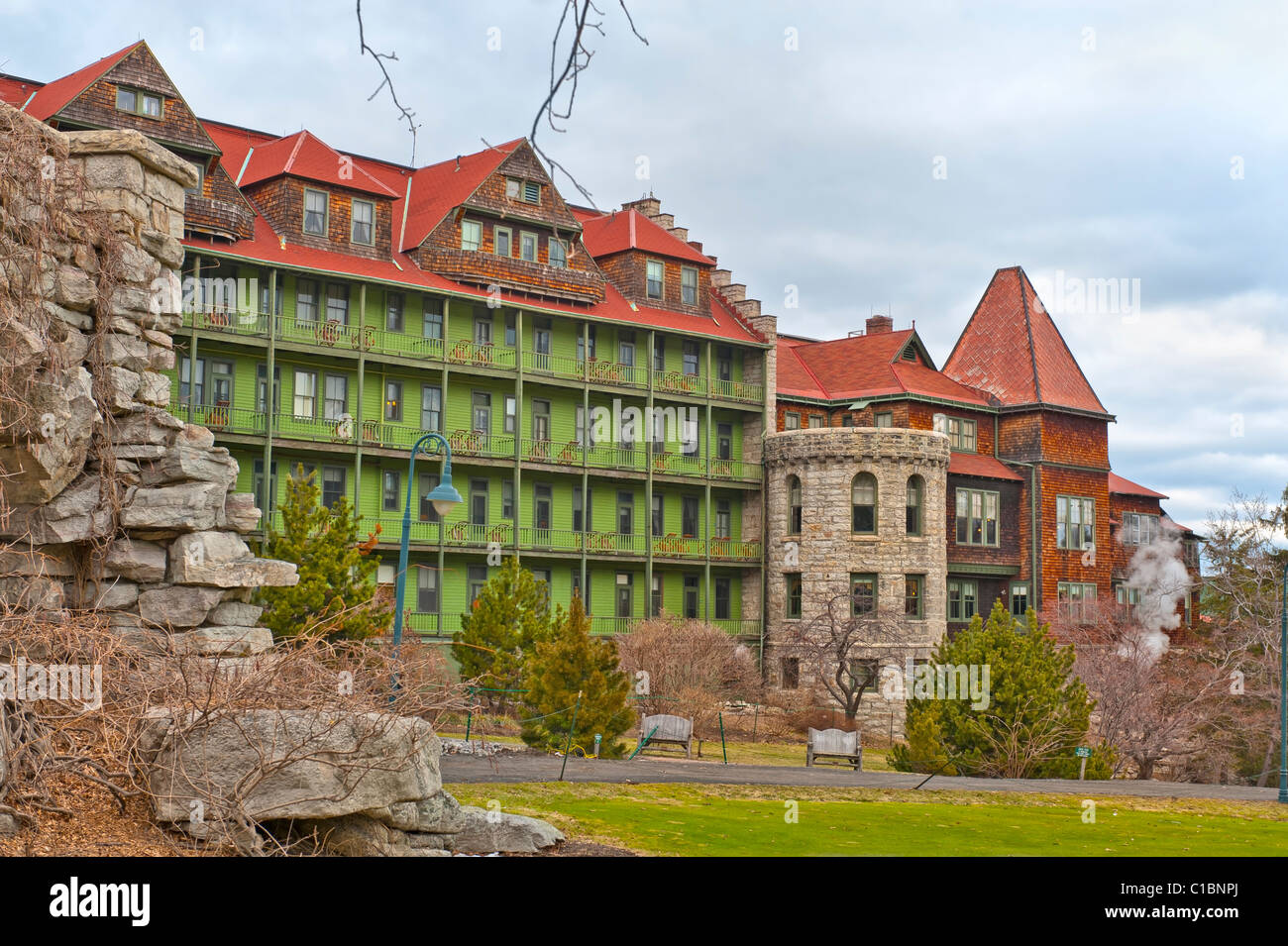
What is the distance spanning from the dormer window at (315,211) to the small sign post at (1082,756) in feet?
84.4

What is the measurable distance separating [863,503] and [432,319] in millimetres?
16046

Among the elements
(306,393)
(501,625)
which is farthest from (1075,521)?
(306,393)

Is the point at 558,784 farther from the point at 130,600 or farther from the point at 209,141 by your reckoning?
the point at 209,141

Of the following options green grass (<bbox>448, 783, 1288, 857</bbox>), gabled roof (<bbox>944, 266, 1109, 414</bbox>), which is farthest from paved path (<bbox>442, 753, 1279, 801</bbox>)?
gabled roof (<bbox>944, 266, 1109, 414</bbox>)

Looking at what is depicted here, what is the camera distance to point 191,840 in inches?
392

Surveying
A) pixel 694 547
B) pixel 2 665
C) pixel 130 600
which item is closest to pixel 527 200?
pixel 694 547

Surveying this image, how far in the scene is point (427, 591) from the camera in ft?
136

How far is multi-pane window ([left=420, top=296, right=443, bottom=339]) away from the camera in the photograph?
42156 mm

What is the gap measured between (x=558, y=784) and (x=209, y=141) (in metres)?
25.2

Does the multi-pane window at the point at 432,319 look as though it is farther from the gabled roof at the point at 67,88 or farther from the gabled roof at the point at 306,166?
the gabled roof at the point at 67,88

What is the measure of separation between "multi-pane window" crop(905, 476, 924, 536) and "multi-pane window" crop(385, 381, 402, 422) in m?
17.8

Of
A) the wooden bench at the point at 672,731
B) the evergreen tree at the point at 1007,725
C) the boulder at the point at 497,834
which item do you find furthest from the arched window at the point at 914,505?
the boulder at the point at 497,834

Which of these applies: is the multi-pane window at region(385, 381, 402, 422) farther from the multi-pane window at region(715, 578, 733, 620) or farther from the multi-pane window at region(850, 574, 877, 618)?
the multi-pane window at region(850, 574, 877, 618)

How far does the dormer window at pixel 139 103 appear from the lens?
117 ft
